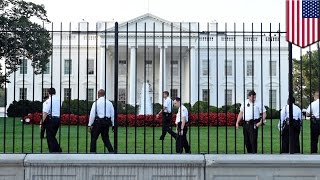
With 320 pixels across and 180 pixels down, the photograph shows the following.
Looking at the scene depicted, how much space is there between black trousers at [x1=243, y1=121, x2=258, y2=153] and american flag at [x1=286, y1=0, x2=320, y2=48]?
11.5ft

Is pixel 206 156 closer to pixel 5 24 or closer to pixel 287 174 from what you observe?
pixel 287 174

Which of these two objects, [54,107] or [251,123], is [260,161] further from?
[54,107]

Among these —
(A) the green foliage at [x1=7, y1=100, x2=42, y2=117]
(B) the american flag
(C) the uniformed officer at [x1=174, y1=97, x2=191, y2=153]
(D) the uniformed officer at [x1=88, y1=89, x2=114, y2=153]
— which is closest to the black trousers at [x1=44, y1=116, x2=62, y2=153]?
(A) the green foliage at [x1=7, y1=100, x2=42, y2=117]

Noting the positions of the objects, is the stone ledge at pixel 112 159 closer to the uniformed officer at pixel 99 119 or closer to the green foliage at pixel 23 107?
the green foliage at pixel 23 107

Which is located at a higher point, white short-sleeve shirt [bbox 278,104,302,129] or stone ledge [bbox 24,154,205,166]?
white short-sleeve shirt [bbox 278,104,302,129]

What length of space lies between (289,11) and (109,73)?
47248 millimetres

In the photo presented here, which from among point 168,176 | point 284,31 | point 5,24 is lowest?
point 168,176

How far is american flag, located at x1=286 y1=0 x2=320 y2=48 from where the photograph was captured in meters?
8.59

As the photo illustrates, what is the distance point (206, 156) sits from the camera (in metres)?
7.83

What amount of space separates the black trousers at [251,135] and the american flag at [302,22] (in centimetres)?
351

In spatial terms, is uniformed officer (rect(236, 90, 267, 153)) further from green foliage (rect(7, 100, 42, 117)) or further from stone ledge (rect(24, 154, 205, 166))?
→ green foliage (rect(7, 100, 42, 117))

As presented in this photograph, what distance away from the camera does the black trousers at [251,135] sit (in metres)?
11.9

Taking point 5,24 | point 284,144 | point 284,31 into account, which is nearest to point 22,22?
point 5,24

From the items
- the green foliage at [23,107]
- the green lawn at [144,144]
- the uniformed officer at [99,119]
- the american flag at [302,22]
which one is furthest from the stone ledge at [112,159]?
the uniformed officer at [99,119]
